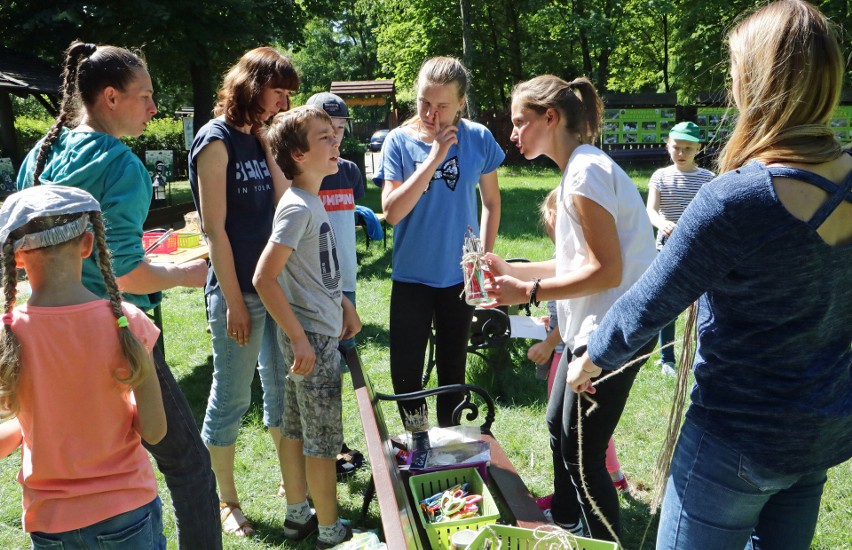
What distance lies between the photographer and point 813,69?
1.51 m

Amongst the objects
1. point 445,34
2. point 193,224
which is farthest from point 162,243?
point 445,34

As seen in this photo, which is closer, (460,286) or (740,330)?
(740,330)

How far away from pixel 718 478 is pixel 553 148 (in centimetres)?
136

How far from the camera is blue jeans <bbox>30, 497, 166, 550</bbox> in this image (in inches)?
75.7

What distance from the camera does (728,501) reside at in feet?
5.33

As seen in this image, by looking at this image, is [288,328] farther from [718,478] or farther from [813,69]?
[813,69]

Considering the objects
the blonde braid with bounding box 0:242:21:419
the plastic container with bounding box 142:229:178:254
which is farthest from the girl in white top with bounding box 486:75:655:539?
the plastic container with bounding box 142:229:178:254

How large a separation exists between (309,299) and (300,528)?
1139mm

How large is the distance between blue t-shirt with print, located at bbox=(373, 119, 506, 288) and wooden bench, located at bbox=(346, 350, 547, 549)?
0.53 meters

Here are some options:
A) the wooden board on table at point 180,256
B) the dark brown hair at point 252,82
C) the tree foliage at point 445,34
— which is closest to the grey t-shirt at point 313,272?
the dark brown hair at point 252,82

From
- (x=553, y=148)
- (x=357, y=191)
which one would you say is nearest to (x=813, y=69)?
(x=553, y=148)


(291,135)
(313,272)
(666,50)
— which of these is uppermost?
(666,50)

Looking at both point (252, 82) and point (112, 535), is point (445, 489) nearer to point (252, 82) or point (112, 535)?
point (112, 535)

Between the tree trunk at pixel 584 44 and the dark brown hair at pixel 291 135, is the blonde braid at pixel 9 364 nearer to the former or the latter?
the dark brown hair at pixel 291 135
